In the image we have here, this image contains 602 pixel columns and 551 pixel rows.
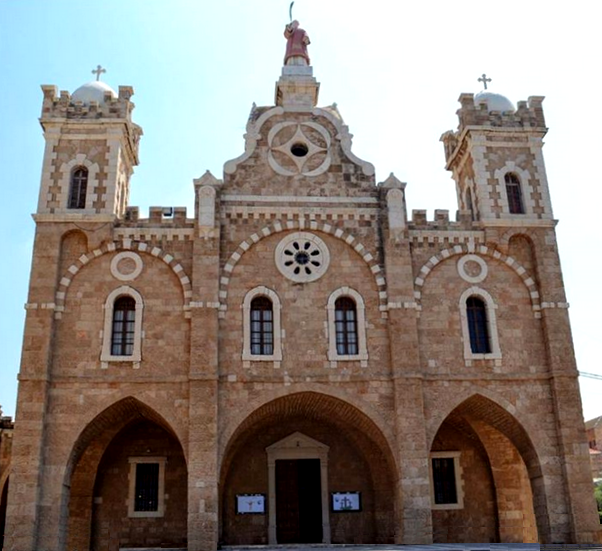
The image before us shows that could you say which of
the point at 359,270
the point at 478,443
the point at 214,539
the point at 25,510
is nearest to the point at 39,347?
the point at 25,510

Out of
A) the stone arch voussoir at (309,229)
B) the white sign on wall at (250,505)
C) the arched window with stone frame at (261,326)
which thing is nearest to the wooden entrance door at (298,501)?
the white sign on wall at (250,505)

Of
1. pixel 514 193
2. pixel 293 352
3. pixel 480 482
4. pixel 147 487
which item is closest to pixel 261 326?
pixel 293 352

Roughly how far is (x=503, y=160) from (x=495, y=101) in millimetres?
2561

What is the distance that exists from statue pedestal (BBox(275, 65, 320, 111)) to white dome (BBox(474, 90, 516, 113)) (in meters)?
5.84

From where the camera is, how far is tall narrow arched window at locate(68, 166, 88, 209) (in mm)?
23516

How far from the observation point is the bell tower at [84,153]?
23203mm

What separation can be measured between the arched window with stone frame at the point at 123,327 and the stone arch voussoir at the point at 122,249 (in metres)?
1.29

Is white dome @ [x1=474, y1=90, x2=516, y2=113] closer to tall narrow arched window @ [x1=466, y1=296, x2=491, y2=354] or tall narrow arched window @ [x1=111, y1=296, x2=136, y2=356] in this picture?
tall narrow arched window @ [x1=466, y1=296, x2=491, y2=354]

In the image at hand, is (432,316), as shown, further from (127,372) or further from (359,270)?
(127,372)

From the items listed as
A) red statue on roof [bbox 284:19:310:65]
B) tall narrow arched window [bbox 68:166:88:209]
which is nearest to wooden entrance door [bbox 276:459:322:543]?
tall narrow arched window [bbox 68:166:88:209]

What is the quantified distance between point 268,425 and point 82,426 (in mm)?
6190

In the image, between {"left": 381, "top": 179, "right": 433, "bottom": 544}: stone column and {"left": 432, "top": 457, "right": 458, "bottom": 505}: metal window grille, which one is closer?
{"left": 381, "top": 179, "right": 433, "bottom": 544}: stone column

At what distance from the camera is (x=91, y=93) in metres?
24.9

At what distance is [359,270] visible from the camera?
76.4ft
